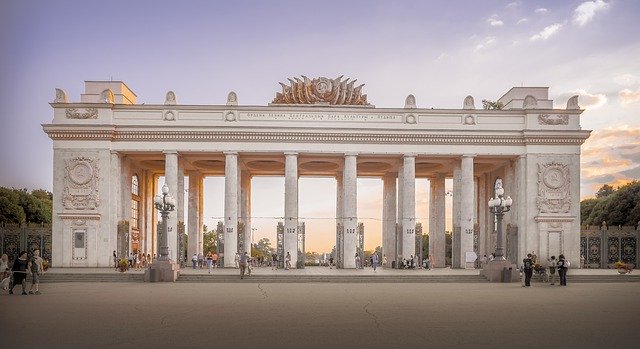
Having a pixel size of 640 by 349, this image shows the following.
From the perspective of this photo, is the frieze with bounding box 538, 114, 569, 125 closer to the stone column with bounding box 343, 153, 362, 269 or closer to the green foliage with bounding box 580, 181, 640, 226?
the stone column with bounding box 343, 153, 362, 269

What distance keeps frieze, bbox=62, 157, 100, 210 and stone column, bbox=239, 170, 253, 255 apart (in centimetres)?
1112

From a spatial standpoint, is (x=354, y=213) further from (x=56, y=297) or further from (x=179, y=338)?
(x=179, y=338)

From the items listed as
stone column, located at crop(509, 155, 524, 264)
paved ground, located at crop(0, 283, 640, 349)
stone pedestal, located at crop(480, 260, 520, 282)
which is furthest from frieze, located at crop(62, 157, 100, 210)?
stone column, located at crop(509, 155, 524, 264)

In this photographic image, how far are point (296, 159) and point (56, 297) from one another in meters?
26.8

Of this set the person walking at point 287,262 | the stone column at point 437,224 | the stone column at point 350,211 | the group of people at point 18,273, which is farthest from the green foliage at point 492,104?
the group of people at point 18,273

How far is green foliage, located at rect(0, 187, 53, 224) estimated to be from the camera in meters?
65.7

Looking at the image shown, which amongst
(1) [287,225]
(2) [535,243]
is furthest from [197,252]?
(2) [535,243]

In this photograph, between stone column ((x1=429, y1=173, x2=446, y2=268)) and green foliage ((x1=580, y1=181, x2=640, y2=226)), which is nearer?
stone column ((x1=429, y1=173, x2=446, y2=268))

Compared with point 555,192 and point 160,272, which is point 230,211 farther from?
point 555,192

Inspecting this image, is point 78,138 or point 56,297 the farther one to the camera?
point 78,138

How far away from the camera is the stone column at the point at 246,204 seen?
2085 inches

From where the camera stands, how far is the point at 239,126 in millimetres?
48094

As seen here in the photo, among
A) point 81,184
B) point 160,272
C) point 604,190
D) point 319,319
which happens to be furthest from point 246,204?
point 604,190

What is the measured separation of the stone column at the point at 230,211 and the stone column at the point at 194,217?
6730mm
